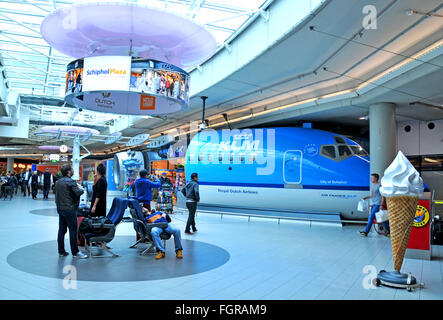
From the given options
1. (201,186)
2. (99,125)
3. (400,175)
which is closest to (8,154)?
(99,125)

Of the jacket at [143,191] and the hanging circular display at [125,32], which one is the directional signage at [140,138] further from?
the hanging circular display at [125,32]

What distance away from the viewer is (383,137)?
10.5m

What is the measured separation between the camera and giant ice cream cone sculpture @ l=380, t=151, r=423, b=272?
4859 mm

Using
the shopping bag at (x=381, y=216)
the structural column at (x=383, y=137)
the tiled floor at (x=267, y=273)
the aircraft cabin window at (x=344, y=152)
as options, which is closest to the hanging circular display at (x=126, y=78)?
the tiled floor at (x=267, y=273)

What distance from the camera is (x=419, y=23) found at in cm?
691

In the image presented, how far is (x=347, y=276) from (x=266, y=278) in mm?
1351

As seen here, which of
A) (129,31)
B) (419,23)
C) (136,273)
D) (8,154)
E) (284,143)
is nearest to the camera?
(136,273)

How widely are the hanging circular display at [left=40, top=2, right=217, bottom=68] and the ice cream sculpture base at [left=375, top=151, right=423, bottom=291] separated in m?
4.40

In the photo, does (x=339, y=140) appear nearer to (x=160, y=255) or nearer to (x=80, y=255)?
(x=160, y=255)

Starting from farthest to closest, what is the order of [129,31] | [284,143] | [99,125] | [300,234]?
[99,125] < [284,143] < [300,234] < [129,31]

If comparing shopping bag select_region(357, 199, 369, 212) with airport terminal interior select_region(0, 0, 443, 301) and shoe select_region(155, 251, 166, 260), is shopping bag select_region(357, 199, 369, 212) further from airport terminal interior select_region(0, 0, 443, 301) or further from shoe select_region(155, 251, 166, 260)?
shoe select_region(155, 251, 166, 260)

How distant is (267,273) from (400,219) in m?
2.20

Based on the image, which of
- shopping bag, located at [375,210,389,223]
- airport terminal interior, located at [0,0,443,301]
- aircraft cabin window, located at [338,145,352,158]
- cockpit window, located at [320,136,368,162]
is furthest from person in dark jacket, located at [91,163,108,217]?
aircraft cabin window, located at [338,145,352,158]
